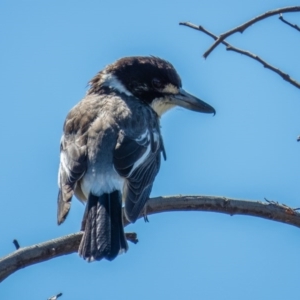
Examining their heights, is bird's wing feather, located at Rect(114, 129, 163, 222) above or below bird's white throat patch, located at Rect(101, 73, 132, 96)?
below

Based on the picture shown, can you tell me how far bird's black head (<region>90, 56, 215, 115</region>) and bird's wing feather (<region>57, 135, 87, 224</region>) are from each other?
107cm

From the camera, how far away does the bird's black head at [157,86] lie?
6.39 metres

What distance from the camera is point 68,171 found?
5180 mm

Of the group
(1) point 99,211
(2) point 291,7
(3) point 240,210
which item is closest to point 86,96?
(1) point 99,211

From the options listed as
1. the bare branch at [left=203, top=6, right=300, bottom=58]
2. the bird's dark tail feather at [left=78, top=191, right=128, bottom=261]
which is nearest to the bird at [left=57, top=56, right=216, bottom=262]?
the bird's dark tail feather at [left=78, top=191, right=128, bottom=261]

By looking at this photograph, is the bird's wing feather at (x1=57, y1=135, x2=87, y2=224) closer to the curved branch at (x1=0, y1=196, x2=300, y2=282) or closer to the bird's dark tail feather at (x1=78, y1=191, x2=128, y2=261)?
the bird's dark tail feather at (x1=78, y1=191, x2=128, y2=261)

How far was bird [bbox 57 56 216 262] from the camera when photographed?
15.8 ft

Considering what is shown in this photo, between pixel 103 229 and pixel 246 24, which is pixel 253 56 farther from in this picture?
pixel 103 229

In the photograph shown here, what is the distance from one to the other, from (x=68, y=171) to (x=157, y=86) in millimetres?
1501

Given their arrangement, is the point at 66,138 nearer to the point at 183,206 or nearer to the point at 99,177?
the point at 99,177

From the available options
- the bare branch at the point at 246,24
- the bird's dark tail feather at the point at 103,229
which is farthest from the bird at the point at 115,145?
the bare branch at the point at 246,24

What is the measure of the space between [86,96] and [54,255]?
8.18 ft

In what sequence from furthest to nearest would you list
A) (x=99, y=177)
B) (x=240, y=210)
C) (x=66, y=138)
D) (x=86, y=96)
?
(x=86, y=96), (x=66, y=138), (x=99, y=177), (x=240, y=210)

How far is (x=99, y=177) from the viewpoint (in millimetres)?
5039
